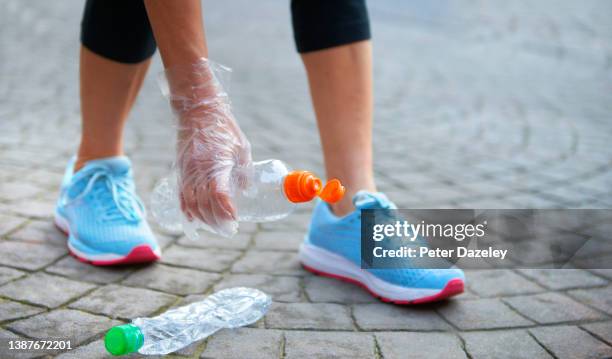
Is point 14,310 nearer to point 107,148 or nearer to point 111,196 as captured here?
point 111,196

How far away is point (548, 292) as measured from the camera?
2195 millimetres

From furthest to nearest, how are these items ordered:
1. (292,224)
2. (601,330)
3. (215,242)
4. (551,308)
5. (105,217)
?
(292,224), (215,242), (105,217), (551,308), (601,330)

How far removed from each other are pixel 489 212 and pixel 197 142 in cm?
162

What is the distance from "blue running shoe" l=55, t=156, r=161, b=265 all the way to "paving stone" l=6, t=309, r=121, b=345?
358 millimetres

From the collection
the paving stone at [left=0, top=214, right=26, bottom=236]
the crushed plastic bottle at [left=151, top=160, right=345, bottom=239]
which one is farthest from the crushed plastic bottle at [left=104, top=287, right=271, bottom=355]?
the paving stone at [left=0, top=214, right=26, bottom=236]

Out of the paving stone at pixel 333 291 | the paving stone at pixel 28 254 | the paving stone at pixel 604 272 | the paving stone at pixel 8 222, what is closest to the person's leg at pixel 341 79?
the paving stone at pixel 333 291

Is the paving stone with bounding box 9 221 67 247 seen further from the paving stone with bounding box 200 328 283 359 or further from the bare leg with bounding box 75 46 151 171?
the paving stone with bounding box 200 328 283 359

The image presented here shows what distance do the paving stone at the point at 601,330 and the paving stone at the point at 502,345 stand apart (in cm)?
19

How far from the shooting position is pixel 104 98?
2.29 meters

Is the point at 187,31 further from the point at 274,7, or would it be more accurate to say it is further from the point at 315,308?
the point at 274,7

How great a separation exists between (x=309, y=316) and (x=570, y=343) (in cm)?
Result: 70

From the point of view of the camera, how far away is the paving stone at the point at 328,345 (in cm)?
172

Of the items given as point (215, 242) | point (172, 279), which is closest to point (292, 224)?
point (215, 242)

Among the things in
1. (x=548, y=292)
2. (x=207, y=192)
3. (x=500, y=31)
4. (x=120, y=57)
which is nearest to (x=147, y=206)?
(x=120, y=57)
